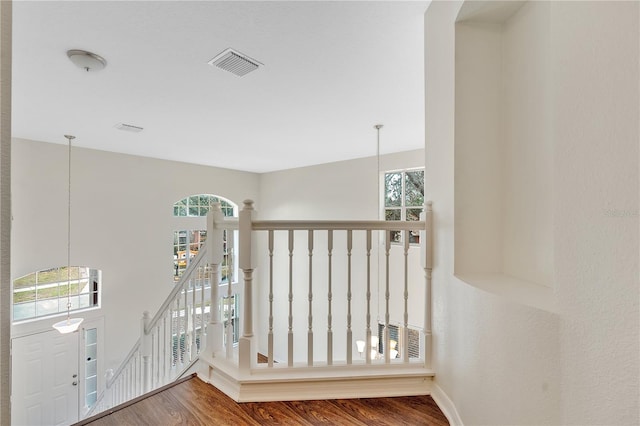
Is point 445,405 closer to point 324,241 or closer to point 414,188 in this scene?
point 414,188

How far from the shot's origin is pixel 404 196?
5277mm

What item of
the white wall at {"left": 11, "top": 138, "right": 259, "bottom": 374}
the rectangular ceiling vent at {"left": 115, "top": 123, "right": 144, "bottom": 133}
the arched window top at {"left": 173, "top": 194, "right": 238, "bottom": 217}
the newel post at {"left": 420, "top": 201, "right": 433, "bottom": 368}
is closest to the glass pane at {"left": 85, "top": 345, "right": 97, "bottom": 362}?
the white wall at {"left": 11, "top": 138, "right": 259, "bottom": 374}

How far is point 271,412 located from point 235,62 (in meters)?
2.31

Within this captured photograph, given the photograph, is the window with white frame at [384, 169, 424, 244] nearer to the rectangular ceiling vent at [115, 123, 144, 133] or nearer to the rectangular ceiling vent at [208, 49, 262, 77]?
the rectangular ceiling vent at [208, 49, 262, 77]

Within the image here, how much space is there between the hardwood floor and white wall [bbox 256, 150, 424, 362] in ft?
10.6

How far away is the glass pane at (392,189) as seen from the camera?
5.37 metres

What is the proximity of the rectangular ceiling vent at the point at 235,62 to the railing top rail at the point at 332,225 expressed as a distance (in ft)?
4.28

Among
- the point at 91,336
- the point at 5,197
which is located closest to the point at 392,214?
the point at 5,197

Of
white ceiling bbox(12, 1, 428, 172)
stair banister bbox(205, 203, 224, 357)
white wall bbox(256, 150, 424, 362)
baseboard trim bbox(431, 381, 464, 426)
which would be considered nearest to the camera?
baseboard trim bbox(431, 381, 464, 426)

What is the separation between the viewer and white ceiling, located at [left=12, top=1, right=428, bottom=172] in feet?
5.82

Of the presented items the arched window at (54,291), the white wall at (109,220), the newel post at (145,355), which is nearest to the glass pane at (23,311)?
the arched window at (54,291)

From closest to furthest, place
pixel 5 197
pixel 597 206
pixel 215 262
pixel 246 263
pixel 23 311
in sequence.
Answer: pixel 5 197 → pixel 597 206 → pixel 246 263 → pixel 215 262 → pixel 23 311

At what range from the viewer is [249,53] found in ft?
7.11

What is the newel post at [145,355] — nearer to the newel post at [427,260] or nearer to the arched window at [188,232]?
the newel post at [427,260]
